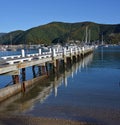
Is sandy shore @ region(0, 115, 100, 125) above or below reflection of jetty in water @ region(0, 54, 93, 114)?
above

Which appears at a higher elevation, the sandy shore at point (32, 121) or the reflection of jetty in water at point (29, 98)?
the sandy shore at point (32, 121)

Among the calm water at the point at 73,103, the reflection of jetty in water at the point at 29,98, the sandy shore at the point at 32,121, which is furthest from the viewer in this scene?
the reflection of jetty in water at the point at 29,98

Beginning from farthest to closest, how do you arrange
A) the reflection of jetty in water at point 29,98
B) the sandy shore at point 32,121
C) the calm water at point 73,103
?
the reflection of jetty in water at point 29,98 → the calm water at point 73,103 → the sandy shore at point 32,121

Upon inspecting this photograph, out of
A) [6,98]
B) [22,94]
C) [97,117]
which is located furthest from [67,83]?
[97,117]

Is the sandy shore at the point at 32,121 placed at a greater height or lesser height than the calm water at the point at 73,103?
greater

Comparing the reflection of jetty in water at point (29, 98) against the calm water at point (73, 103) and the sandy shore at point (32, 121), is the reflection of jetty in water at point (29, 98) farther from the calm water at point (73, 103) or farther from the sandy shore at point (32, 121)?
the sandy shore at point (32, 121)

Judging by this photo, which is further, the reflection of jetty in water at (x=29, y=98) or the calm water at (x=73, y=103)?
the reflection of jetty in water at (x=29, y=98)

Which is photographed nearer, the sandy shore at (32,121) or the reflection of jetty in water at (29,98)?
the sandy shore at (32,121)

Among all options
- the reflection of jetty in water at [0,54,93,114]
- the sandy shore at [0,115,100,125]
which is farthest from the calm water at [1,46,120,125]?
the sandy shore at [0,115,100,125]

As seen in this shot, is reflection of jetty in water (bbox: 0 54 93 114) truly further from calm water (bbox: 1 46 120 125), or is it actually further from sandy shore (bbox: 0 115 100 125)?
sandy shore (bbox: 0 115 100 125)

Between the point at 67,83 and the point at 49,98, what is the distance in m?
8.73

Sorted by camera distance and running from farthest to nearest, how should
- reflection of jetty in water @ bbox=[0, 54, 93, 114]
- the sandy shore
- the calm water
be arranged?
reflection of jetty in water @ bbox=[0, 54, 93, 114]
the calm water
the sandy shore

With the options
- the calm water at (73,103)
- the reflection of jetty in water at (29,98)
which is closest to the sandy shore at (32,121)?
the calm water at (73,103)

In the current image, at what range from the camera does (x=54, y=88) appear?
29375 mm
